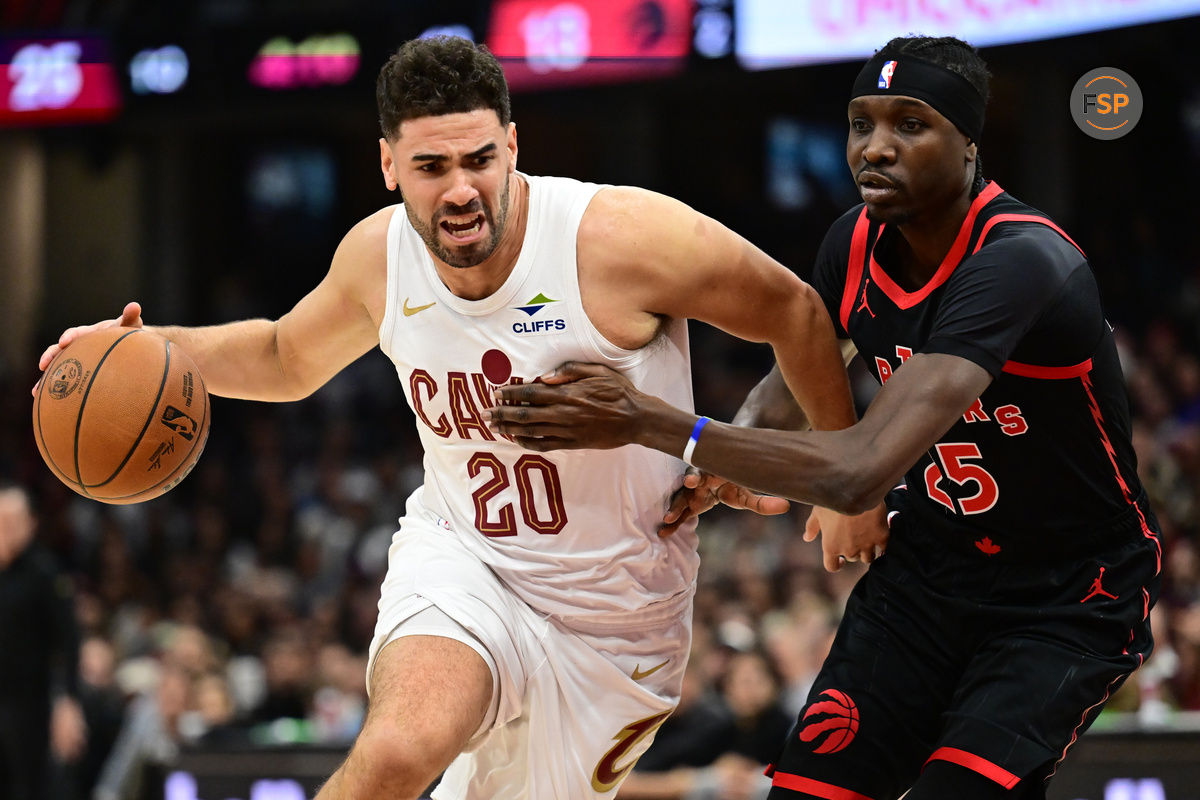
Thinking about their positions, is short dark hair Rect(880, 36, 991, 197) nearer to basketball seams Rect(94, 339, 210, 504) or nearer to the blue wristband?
the blue wristband

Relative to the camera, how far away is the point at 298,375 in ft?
13.9

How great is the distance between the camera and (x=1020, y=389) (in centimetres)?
340

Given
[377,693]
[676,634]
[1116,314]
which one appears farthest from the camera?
[1116,314]

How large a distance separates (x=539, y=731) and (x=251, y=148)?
17.3 m

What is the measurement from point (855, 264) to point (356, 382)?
1300 centimetres

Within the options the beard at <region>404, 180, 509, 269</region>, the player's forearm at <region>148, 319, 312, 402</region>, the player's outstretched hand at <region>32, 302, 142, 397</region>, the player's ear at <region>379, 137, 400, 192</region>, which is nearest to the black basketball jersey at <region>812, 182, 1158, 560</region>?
the beard at <region>404, 180, 509, 269</region>

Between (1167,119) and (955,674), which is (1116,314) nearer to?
(1167,119)

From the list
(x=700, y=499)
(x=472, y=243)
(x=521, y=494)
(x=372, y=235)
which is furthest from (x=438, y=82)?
(x=700, y=499)

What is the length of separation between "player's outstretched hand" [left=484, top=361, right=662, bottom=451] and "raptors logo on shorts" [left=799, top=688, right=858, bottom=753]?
903 mm

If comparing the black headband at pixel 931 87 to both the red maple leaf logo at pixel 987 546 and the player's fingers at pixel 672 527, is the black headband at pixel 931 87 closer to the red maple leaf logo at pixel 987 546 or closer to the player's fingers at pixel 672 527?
the red maple leaf logo at pixel 987 546

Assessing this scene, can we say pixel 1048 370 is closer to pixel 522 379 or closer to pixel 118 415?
pixel 522 379

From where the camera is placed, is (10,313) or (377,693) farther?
(10,313)

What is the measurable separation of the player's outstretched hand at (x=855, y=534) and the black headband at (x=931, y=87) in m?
1.02

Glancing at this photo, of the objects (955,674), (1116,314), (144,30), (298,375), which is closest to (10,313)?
(144,30)
